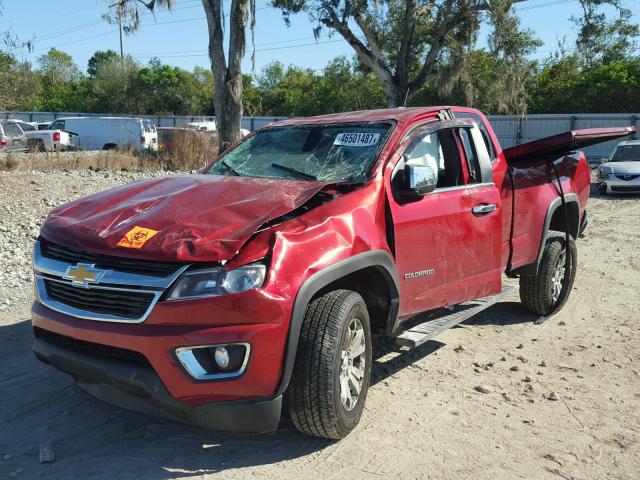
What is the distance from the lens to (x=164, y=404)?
10.0ft

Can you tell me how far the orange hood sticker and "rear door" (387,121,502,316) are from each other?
1.53 m

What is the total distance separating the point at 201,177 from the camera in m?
4.36

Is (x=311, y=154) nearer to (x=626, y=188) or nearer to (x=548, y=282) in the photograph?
(x=548, y=282)

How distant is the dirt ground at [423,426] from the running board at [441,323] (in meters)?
0.40

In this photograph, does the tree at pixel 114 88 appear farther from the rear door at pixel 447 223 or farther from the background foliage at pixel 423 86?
the rear door at pixel 447 223

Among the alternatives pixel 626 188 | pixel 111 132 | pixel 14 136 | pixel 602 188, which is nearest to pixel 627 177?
pixel 626 188

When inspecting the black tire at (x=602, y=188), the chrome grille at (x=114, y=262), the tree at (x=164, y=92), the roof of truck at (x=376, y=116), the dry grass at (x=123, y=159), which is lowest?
the black tire at (x=602, y=188)

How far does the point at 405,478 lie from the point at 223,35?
14288mm

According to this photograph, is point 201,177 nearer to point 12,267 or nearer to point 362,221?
point 362,221

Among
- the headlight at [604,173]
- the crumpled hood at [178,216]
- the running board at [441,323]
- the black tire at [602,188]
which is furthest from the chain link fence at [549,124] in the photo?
the crumpled hood at [178,216]

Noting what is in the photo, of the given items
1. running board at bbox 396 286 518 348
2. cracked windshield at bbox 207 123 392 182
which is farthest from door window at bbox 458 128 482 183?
running board at bbox 396 286 518 348

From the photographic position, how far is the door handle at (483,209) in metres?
4.59

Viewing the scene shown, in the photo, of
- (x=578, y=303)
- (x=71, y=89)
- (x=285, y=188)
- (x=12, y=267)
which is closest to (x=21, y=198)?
(x=12, y=267)

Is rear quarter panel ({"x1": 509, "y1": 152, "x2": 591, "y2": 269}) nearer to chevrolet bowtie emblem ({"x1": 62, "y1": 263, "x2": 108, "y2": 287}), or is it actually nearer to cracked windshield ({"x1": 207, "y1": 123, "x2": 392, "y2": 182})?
cracked windshield ({"x1": 207, "y1": 123, "x2": 392, "y2": 182})
